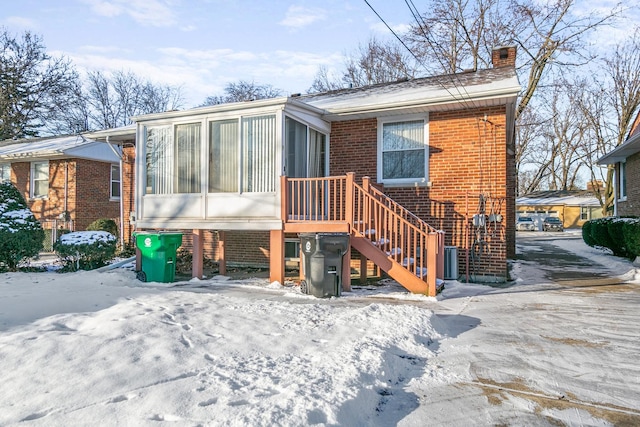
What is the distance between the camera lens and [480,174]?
9.08 m

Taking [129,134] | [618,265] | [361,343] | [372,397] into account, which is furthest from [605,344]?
[129,134]

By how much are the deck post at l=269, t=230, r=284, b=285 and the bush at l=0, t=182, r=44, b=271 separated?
5.84 m

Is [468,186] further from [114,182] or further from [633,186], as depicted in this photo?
[114,182]

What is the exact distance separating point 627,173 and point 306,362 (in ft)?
57.6

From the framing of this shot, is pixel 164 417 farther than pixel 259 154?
No

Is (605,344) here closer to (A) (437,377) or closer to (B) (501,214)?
(A) (437,377)

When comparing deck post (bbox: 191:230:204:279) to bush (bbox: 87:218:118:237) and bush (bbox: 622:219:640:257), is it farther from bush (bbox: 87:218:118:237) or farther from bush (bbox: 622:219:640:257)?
bush (bbox: 622:219:640:257)

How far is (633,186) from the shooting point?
50.9 feet

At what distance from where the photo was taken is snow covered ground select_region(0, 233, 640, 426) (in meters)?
2.90

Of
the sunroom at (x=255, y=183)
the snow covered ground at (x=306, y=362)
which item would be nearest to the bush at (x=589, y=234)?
the sunroom at (x=255, y=183)

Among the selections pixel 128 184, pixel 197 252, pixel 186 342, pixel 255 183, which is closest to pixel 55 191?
pixel 128 184

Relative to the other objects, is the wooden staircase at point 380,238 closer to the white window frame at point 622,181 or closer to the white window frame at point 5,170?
the white window frame at point 622,181

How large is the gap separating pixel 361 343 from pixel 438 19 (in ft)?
77.4

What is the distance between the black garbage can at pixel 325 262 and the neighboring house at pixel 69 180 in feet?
43.5
